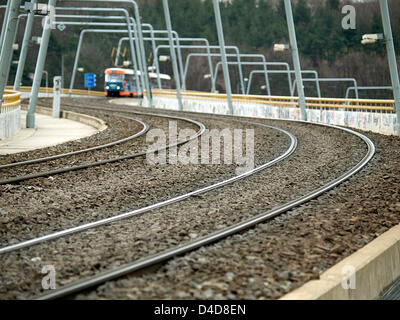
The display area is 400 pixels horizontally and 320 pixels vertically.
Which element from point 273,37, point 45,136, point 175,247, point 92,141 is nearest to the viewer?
point 175,247

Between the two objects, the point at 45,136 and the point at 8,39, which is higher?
the point at 8,39

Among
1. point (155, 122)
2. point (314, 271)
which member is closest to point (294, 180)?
point (314, 271)

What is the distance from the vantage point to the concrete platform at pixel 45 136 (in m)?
18.6

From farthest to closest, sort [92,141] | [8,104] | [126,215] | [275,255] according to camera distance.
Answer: [8,104] < [92,141] < [126,215] < [275,255]

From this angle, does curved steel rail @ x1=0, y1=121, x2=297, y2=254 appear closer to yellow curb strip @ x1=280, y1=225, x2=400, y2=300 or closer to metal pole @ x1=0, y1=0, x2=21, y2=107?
yellow curb strip @ x1=280, y1=225, x2=400, y2=300

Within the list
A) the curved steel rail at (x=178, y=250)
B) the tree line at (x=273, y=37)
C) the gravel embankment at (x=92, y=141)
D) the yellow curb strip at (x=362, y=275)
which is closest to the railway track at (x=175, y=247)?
the curved steel rail at (x=178, y=250)

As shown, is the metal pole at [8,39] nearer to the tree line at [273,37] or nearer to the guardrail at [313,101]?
the guardrail at [313,101]

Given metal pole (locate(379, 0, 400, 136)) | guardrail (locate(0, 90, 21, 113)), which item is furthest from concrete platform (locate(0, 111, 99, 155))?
metal pole (locate(379, 0, 400, 136))

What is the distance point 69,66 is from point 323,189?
108m

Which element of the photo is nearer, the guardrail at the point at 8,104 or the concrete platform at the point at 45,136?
the concrete platform at the point at 45,136

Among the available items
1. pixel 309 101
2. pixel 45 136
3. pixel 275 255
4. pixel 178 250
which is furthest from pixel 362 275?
pixel 309 101

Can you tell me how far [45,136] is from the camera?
74.1 ft

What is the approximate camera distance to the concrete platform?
18631mm

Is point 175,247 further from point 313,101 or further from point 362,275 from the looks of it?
point 313,101
